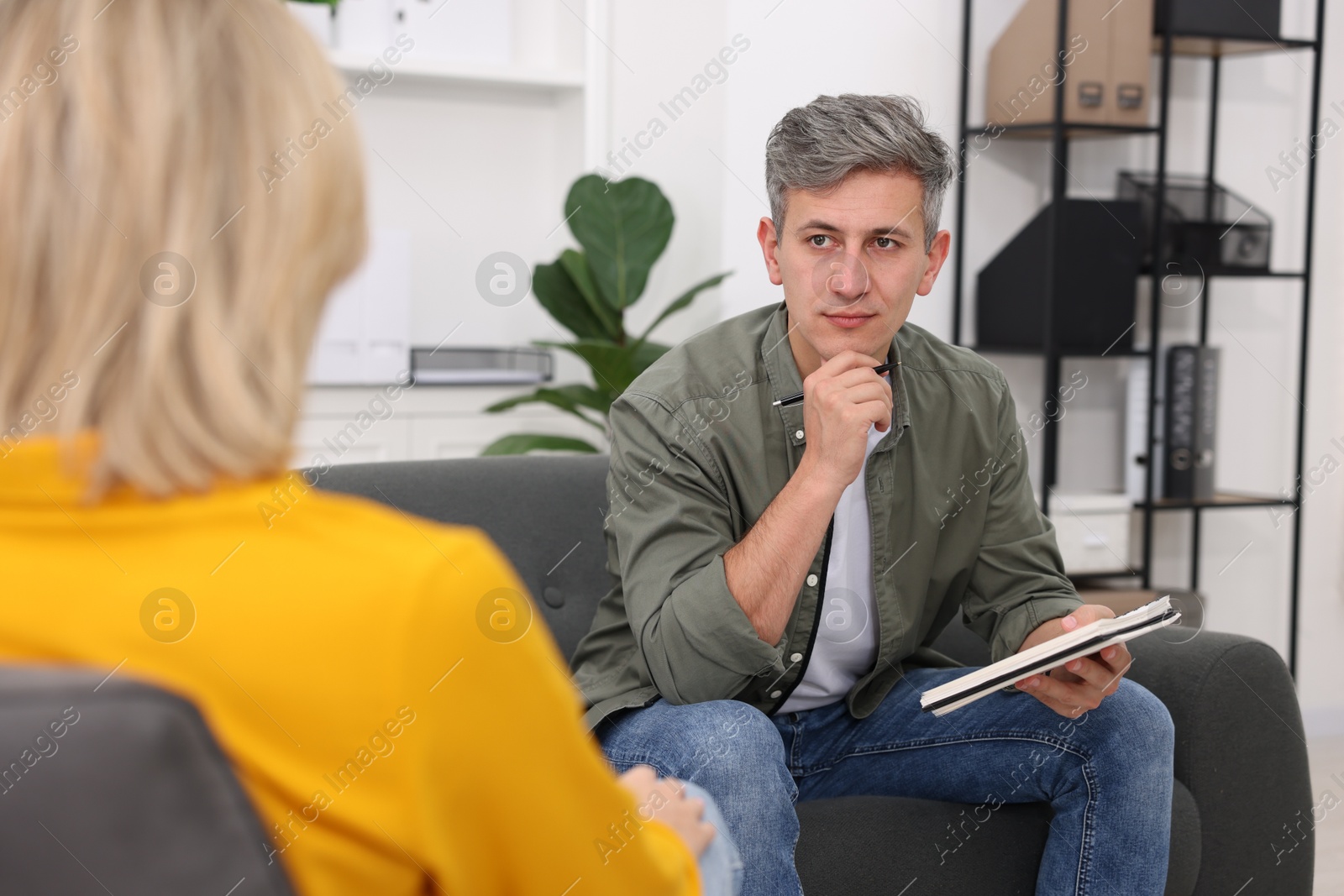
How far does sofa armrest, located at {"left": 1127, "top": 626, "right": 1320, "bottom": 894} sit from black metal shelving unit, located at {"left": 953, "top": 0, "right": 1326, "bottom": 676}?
1.28 m

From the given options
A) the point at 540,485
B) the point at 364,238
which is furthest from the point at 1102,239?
the point at 364,238

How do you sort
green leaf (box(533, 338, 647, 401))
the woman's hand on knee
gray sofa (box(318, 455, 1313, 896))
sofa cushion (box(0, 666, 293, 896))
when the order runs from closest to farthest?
sofa cushion (box(0, 666, 293, 896))
the woman's hand on knee
gray sofa (box(318, 455, 1313, 896))
green leaf (box(533, 338, 647, 401))

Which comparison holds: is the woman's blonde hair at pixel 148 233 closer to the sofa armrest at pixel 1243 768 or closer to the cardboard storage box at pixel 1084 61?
the sofa armrest at pixel 1243 768

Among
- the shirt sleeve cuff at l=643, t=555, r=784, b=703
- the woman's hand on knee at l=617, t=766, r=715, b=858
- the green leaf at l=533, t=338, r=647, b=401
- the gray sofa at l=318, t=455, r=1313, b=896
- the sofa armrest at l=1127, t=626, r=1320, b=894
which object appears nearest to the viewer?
the woman's hand on knee at l=617, t=766, r=715, b=858

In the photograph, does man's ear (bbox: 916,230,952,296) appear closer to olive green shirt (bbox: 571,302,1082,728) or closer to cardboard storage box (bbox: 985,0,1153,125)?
olive green shirt (bbox: 571,302,1082,728)

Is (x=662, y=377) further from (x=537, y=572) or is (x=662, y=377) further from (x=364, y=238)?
(x=364, y=238)

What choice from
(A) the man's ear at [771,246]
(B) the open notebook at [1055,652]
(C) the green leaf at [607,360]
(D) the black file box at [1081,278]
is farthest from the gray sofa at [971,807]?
(D) the black file box at [1081,278]

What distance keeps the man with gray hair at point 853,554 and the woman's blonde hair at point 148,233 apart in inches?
31.1

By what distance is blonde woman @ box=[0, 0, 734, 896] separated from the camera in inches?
21.8

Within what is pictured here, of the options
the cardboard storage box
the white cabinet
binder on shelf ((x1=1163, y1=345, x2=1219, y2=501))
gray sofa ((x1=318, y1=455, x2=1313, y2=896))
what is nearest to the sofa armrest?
gray sofa ((x1=318, y1=455, x2=1313, y2=896))

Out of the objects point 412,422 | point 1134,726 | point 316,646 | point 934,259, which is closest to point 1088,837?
point 1134,726

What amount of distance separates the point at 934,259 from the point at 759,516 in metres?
0.46

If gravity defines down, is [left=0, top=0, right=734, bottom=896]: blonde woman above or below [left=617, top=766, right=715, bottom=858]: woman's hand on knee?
above

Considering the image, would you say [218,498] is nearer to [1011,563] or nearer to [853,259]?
[853,259]
